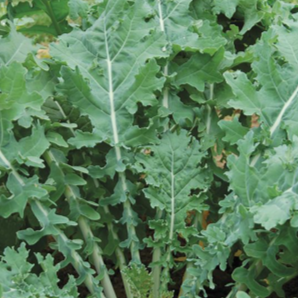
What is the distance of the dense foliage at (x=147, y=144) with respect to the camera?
6.43 feet

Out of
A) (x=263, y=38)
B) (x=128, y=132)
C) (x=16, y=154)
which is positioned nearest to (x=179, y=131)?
(x=128, y=132)

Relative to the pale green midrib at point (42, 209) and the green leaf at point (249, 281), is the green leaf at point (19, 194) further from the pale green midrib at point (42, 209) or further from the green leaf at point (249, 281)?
the green leaf at point (249, 281)

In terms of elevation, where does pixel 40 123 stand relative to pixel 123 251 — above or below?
above

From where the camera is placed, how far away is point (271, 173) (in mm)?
1892

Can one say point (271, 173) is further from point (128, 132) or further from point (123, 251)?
point (123, 251)

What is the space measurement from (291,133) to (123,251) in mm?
852

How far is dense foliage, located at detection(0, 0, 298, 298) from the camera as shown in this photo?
1960 millimetres

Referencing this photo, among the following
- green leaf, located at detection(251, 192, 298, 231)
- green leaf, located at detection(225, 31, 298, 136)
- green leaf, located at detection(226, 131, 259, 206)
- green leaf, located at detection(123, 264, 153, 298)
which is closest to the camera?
green leaf, located at detection(251, 192, 298, 231)

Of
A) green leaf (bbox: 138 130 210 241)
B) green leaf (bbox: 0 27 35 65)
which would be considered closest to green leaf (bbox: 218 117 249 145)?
green leaf (bbox: 138 130 210 241)

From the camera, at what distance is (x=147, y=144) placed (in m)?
2.49

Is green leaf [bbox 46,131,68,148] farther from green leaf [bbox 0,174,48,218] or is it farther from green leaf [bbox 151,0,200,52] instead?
green leaf [bbox 151,0,200,52]

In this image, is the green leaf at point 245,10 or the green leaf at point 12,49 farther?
the green leaf at point 245,10

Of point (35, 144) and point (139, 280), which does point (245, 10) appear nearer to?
point (35, 144)

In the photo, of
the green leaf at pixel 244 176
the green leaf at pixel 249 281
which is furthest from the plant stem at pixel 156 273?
the green leaf at pixel 244 176
